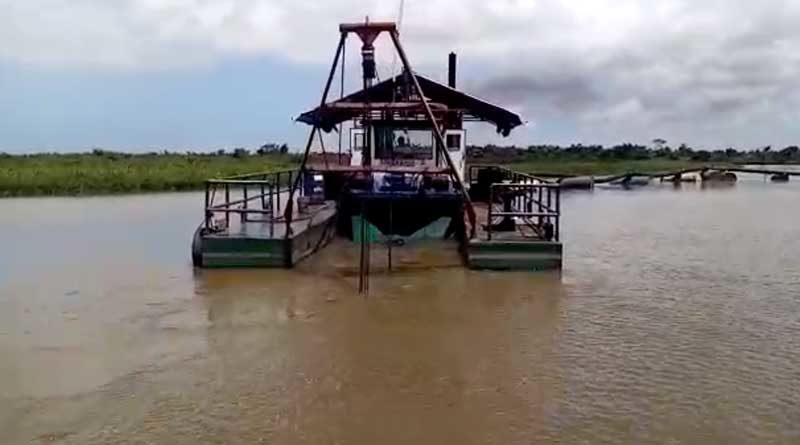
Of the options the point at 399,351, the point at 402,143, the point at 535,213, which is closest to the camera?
the point at 399,351

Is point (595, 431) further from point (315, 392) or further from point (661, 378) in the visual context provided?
point (315, 392)

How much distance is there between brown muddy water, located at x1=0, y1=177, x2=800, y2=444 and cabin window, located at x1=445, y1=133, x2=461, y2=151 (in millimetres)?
4205

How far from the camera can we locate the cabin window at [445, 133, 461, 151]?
57.3ft

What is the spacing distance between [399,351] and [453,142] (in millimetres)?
10467

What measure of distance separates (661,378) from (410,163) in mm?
9867

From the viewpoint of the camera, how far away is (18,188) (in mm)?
31094

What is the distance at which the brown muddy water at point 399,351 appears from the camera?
5594mm

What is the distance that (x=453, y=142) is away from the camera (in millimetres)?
17516

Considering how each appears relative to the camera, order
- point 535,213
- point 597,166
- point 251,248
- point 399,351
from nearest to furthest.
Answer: point 399,351
point 251,248
point 535,213
point 597,166

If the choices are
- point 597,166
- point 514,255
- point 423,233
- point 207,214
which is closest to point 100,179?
point 423,233

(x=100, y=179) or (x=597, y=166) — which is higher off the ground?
(x=597, y=166)

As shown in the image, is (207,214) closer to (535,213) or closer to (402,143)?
(535,213)

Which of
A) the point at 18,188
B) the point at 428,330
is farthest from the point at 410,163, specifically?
the point at 18,188

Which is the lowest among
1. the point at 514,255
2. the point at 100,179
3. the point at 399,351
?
the point at 399,351
